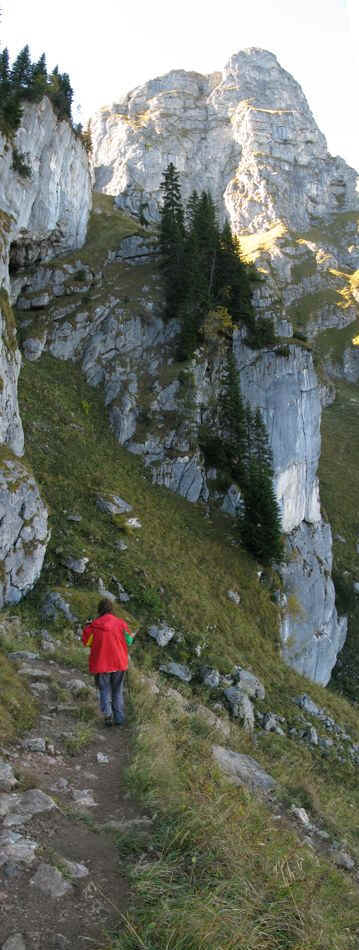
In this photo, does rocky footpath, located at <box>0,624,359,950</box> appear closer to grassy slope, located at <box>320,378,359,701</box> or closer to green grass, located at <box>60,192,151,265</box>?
grassy slope, located at <box>320,378,359,701</box>

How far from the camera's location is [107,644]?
9.08m

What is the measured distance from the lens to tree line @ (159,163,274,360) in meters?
38.5

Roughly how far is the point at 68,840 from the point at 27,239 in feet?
140

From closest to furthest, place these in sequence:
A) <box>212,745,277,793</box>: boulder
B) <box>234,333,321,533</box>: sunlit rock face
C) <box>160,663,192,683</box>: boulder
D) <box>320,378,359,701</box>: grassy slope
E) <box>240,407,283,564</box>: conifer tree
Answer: <box>212,745,277,793</box>: boulder → <box>160,663,192,683</box>: boulder → <box>240,407,283,564</box>: conifer tree → <box>234,333,321,533</box>: sunlit rock face → <box>320,378,359,701</box>: grassy slope

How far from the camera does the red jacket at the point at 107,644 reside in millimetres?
8953

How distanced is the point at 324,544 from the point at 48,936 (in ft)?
132

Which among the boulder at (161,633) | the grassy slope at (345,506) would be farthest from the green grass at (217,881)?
the grassy slope at (345,506)

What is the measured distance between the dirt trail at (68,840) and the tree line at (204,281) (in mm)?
32585

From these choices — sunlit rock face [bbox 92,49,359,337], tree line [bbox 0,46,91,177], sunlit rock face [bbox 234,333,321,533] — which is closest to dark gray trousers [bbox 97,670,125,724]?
sunlit rock face [bbox 234,333,321,533]

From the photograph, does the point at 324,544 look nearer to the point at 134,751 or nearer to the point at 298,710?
the point at 298,710

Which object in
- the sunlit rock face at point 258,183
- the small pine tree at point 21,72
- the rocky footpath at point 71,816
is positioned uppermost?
the sunlit rock face at point 258,183

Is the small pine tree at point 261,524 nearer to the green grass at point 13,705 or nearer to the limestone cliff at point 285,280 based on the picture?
the limestone cliff at point 285,280

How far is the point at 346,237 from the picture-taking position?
178 meters

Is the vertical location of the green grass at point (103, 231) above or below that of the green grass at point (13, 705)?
above
